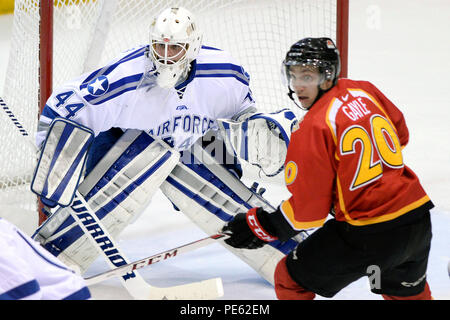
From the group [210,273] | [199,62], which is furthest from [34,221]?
[199,62]

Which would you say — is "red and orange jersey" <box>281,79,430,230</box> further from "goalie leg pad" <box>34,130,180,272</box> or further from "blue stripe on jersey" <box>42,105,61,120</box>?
"blue stripe on jersey" <box>42,105,61,120</box>

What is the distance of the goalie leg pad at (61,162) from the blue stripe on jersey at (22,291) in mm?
1138

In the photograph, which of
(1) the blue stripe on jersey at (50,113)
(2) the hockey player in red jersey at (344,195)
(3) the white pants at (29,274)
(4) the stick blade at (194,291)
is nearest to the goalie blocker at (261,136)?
(4) the stick blade at (194,291)

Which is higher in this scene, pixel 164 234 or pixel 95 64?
pixel 95 64

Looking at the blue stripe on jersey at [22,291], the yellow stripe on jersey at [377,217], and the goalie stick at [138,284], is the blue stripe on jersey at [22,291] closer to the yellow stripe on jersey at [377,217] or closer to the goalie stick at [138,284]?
the yellow stripe on jersey at [377,217]

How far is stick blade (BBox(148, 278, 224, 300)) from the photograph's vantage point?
2775 millimetres

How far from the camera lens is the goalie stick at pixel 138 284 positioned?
110 inches

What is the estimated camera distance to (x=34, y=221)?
3451mm

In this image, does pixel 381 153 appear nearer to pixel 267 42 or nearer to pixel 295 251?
pixel 295 251

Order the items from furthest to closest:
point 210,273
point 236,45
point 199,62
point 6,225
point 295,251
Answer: point 236,45 < point 210,273 < point 199,62 < point 295,251 < point 6,225

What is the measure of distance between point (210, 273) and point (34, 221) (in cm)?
77

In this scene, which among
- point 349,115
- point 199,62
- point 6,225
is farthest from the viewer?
point 199,62

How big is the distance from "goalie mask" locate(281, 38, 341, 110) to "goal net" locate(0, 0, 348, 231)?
3.83 ft

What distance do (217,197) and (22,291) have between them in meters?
1.47
